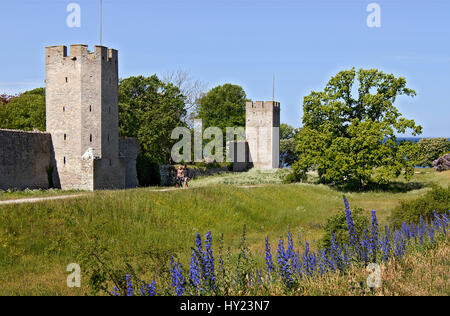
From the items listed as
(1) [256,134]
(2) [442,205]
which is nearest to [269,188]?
(2) [442,205]

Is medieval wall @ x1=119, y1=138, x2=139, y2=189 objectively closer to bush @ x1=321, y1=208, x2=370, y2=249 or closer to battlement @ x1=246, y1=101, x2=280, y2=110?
battlement @ x1=246, y1=101, x2=280, y2=110

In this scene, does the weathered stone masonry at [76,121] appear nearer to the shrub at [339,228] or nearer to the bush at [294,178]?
the bush at [294,178]

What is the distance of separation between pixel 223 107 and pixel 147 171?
2985 centimetres

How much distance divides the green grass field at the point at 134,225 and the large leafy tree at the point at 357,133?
25.4 ft

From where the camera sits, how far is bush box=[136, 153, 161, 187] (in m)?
37.8

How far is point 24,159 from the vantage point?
28.6m

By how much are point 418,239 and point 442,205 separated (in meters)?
6.45

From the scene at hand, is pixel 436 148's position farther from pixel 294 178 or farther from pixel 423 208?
pixel 423 208

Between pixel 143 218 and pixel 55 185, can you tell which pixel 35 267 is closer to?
pixel 143 218

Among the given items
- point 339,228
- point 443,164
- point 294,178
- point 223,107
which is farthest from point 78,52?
point 223,107

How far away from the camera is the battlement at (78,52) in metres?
30.6

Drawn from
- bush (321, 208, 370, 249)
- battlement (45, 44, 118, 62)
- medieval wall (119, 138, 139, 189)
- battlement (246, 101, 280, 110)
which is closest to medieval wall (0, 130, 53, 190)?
battlement (45, 44, 118, 62)

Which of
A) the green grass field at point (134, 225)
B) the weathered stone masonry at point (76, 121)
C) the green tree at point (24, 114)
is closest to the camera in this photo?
the green grass field at point (134, 225)

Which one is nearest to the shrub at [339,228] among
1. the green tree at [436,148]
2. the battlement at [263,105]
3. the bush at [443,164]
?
the bush at [443,164]
